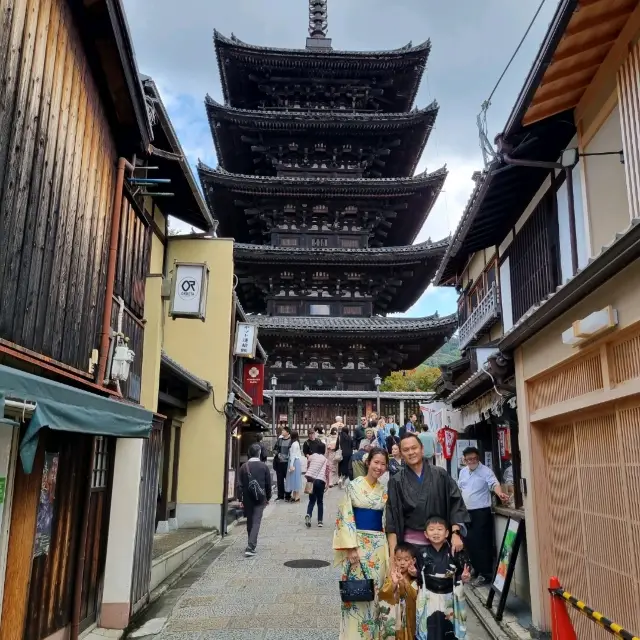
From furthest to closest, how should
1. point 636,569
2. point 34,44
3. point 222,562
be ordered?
point 222,562, point 34,44, point 636,569

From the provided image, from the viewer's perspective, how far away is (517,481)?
8.23 metres

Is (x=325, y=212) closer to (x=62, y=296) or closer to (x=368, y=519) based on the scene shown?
(x=62, y=296)

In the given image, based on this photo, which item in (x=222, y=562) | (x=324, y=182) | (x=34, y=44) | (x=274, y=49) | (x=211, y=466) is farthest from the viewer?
(x=274, y=49)

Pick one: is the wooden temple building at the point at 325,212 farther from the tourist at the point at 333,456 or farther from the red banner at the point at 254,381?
the tourist at the point at 333,456

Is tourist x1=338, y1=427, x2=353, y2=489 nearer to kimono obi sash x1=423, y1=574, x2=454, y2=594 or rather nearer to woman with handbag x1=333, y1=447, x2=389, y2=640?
woman with handbag x1=333, y1=447, x2=389, y2=640

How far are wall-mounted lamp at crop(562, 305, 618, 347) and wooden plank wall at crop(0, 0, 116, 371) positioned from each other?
443 cm

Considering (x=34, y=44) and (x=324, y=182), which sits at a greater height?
(x=324, y=182)

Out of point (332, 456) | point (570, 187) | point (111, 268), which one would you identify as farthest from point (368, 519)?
point (332, 456)

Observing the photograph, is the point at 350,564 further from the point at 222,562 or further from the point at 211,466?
the point at 211,466

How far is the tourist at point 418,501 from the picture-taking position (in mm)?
5113

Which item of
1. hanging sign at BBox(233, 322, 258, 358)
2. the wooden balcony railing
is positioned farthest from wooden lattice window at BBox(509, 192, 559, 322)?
hanging sign at BBox(233, 322, 258, 358)

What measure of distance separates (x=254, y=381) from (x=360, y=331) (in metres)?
7.33

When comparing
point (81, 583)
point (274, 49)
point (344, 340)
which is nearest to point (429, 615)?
point (81, 583)

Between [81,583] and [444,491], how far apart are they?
391 cm
